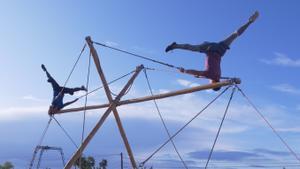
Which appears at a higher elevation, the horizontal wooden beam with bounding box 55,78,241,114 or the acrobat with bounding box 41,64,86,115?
the acrobat with bounding box 41,64,86,115

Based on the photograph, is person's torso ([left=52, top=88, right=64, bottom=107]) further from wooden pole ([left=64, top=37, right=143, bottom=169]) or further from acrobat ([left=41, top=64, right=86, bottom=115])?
wooden pole ([left=64, top=37, right=143, bottom=169])

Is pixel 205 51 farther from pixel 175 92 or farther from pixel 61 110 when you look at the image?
pixel 61 110

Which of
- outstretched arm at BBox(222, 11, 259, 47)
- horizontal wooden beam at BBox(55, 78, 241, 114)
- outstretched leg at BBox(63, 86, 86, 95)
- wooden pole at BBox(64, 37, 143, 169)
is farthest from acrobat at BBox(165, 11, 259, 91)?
outstretched leg at BBox(63, 86, 86, 95)

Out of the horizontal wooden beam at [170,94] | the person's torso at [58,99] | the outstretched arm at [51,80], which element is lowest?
the horizontal wooden beam at [170,94]

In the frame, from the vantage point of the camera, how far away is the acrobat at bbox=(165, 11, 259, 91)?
39.1 ft

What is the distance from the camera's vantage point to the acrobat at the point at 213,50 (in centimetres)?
1191

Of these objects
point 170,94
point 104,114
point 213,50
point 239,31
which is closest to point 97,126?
point 104,114

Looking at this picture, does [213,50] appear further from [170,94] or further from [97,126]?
[97,126]

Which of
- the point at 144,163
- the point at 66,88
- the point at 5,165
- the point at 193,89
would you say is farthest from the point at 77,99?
the point at 5,165

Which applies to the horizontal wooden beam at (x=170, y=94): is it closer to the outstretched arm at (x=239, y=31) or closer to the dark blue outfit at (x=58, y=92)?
the dark blue outfit at (x=58, y=92)

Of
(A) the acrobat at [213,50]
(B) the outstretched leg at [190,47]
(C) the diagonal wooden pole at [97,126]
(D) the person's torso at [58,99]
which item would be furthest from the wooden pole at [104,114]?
(A) the acrobat at [213,50]

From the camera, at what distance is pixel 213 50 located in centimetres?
1189

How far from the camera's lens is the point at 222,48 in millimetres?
11961

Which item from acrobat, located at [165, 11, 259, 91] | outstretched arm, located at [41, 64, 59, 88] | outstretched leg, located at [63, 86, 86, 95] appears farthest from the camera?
outstretched arm, located at [41, 64, 59, 88]
